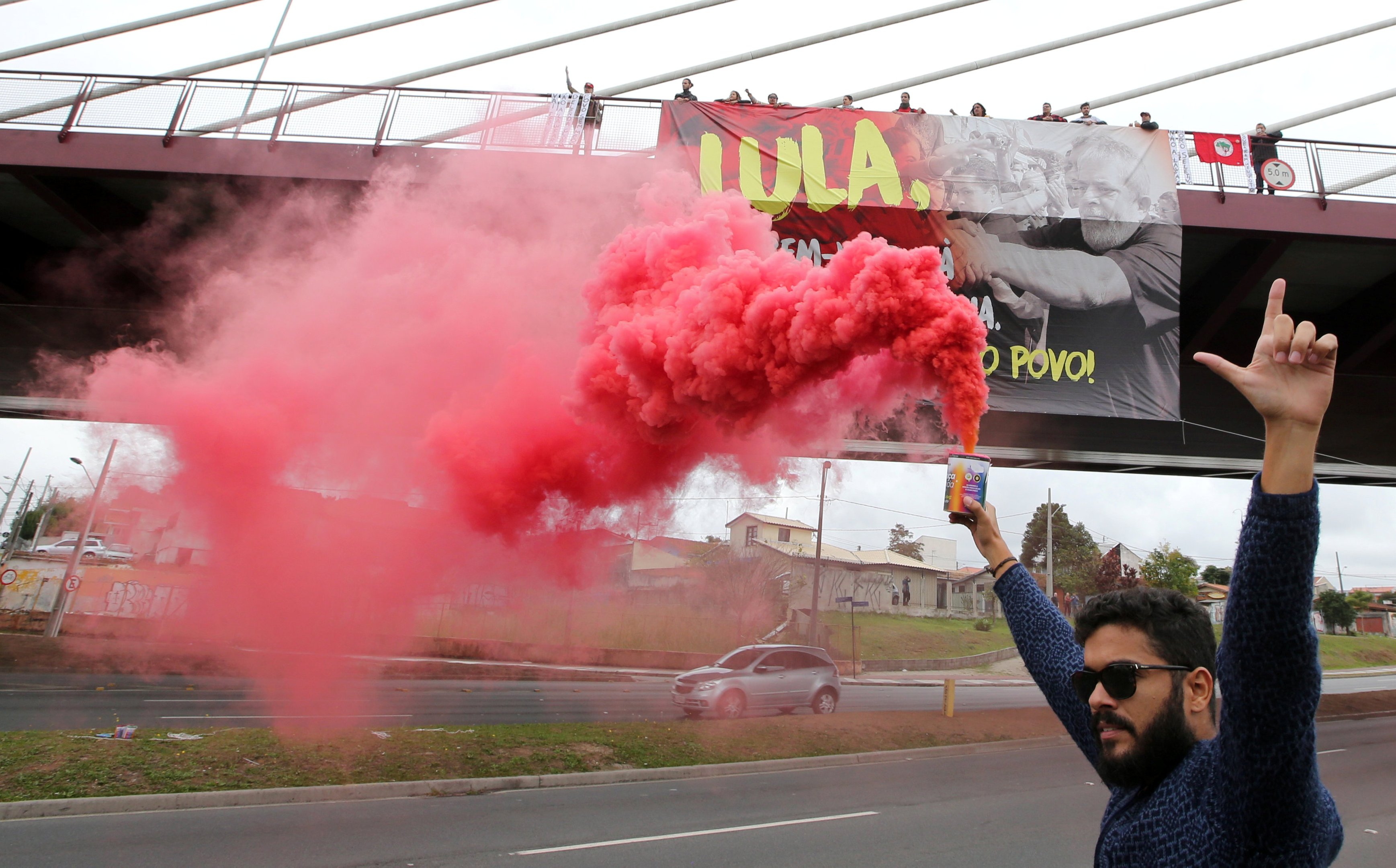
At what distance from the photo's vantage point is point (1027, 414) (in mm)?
14711

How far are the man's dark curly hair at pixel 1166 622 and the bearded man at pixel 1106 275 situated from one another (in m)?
12.3

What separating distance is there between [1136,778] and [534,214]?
36.4 ft

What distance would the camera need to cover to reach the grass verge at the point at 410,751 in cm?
817

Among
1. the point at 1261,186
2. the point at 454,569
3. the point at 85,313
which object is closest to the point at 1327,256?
the point at 1261,186

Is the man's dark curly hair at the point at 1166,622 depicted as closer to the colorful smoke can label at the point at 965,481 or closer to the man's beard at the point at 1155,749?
the man's beard at the point at 1155,749

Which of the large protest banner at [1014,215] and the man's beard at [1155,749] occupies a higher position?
the large protest banner at [1014,215]

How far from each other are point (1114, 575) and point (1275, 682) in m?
40.6

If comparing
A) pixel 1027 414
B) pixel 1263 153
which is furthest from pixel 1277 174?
pixel 1027 414

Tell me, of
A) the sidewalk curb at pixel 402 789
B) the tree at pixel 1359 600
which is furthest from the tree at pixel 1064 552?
the sidewalk curb at pixel 402 789

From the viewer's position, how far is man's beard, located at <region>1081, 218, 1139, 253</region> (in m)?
13.2

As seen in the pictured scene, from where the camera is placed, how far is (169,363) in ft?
35.8

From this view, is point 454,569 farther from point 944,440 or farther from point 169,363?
point 944,440

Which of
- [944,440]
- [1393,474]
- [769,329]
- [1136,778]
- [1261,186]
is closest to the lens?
[1136,778]

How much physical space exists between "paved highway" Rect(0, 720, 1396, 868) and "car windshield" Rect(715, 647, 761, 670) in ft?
15.6
